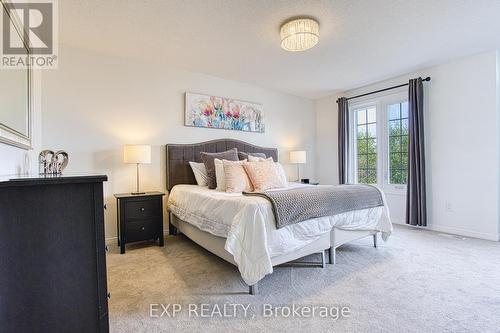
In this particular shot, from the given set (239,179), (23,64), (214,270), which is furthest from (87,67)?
(214,270)

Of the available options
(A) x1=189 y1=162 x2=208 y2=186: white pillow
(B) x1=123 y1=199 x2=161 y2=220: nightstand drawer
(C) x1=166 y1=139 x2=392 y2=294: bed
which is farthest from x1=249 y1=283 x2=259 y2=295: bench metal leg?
(A) x1=189 y1=162 x2=208 y2=186: white pillow

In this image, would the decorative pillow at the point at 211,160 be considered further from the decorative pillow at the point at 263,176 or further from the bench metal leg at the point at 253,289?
the bench metal leg at the point at 253,289

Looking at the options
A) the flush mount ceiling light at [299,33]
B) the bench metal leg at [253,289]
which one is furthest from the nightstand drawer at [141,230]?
the flush mount ceiling light at [299,33]

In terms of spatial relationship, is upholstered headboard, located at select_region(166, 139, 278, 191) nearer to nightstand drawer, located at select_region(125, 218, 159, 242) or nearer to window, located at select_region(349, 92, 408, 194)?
nightstand drawer, located at select_region(125, 218, 159, 242)

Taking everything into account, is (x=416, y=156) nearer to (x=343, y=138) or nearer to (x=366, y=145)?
(x=366, y=145)

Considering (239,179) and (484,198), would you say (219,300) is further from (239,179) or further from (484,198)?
(484,198)

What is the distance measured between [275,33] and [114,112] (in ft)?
7.39

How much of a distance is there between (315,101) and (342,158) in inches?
59.9

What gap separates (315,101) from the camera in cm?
547

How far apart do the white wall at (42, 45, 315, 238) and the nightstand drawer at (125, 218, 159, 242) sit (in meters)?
0.49

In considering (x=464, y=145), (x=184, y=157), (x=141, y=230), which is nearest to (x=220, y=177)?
(x=184, y=157)

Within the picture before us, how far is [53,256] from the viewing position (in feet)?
3.35
